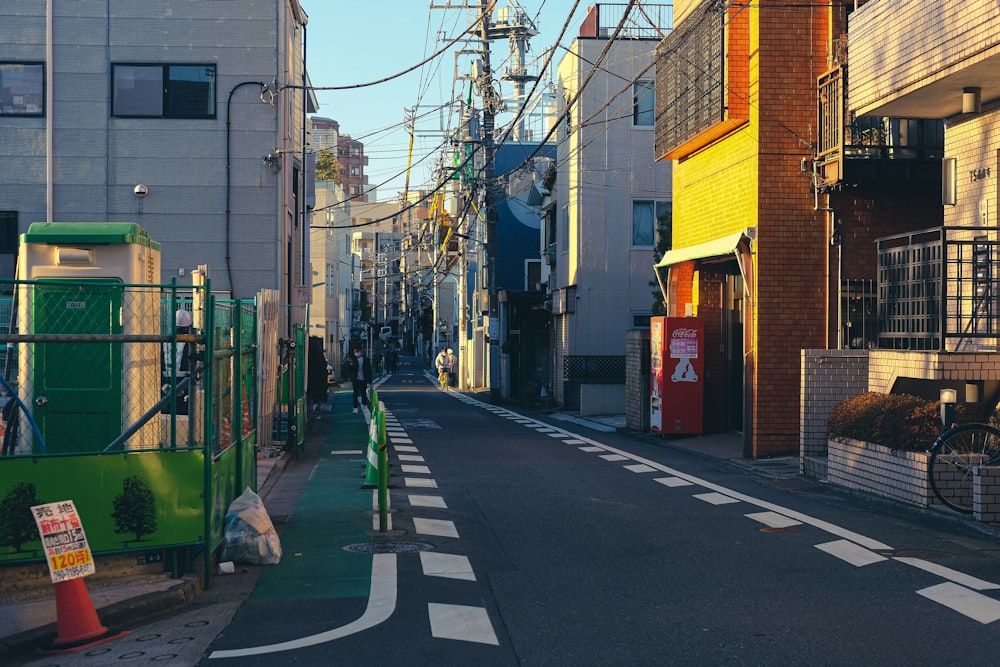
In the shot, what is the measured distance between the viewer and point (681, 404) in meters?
21.5

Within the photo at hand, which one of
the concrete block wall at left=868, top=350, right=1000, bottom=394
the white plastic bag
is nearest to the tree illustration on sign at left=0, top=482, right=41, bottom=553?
the white plastic bag

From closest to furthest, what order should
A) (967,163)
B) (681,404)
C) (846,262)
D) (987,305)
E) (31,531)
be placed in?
1. (31,531)
2. (987,305)
3. (967,163)
4. (846,262)
5. (681,404)

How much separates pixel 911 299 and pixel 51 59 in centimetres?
1772

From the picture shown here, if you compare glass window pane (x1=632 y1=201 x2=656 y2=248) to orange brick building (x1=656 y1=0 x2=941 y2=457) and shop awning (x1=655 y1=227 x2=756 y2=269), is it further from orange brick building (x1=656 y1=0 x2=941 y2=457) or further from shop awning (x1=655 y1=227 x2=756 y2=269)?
orange brick building (x1=656 y1=0 x2=941 y2=457)

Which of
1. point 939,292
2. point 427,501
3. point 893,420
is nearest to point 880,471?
point 893,420

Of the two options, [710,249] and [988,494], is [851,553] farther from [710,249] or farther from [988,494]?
[710,249]

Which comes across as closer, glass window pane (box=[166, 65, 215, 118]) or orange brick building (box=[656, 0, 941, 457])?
orange brick building (box=[656, 0, 941, 457])

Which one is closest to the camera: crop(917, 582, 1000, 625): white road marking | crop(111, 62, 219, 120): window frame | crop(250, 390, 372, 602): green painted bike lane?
crop(917, 582, 1000, 625): white road marking

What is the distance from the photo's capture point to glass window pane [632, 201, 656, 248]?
33094 mm

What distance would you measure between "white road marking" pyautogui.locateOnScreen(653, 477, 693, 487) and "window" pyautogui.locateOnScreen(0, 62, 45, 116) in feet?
50.8

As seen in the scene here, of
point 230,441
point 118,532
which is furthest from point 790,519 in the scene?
point 118,532

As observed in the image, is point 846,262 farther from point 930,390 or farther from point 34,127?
point 34,127

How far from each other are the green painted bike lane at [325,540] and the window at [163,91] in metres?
9.34

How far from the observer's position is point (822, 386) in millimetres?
15570
